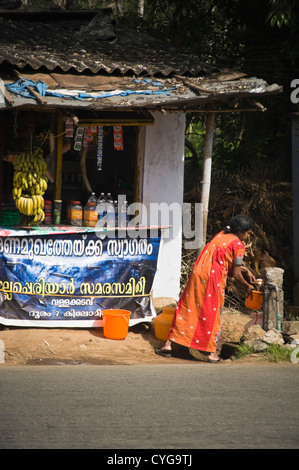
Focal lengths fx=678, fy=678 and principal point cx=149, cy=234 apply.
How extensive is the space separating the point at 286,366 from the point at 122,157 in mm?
4244

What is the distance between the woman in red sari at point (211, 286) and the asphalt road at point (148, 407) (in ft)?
2.39

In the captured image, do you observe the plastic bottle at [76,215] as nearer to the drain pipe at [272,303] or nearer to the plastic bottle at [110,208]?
the plastic bottle at [110,208]

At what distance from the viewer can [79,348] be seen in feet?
28.3

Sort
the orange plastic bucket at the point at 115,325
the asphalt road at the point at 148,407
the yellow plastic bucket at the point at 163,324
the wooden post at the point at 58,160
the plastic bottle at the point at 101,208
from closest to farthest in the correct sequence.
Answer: the asphalt road at the point at 148,407
the orange plastic bucket at the point at 115,325
the yellow plastic bucket at the point at 163,324
the wooden post at the point at 58,160
the plastic bottle at the point at 101,208

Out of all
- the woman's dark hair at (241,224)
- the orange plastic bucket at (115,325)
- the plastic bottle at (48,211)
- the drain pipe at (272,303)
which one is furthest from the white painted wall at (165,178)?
the woman's dark hair at (241,224)

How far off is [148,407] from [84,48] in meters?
6.77

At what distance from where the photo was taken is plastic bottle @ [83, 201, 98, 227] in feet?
31.4

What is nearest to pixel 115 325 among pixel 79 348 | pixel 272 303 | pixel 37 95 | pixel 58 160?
pixel 79 348

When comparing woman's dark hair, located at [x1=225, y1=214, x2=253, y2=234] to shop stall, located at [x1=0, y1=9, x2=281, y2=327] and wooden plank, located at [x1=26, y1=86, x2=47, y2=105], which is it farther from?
wooden plank, located at [x1=26, y1=86, x2=47, y2=105]

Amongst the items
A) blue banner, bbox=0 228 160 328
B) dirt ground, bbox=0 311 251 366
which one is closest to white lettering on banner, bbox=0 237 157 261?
blue banner, bbox=0 228 160 328

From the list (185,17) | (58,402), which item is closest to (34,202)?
(58,402)

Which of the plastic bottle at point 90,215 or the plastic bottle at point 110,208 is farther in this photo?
the plastic bottle at point 110,208

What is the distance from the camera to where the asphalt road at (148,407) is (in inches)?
193

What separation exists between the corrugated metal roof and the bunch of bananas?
1402 mm
